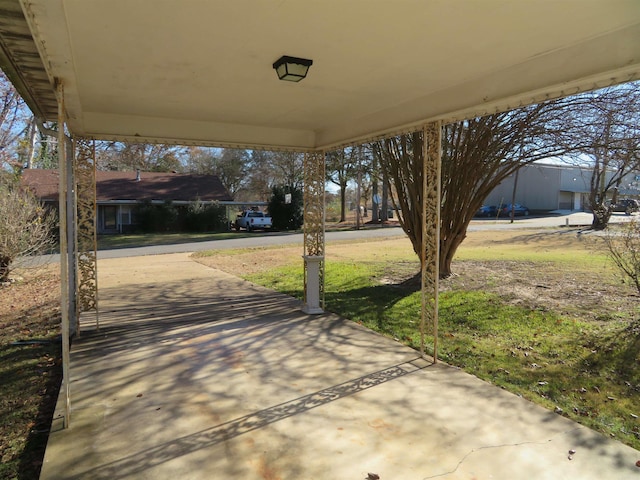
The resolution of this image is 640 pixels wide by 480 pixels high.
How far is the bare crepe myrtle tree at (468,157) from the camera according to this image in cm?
840

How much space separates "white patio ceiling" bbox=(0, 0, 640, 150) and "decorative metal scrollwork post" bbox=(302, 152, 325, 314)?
197 centimetres

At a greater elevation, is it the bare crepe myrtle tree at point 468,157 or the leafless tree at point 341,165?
the leafless tree at point 341,165

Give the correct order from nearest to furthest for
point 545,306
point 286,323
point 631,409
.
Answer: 1. point 631,409
2. point 286,323
3. point 545,306

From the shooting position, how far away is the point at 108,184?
96.9 feet

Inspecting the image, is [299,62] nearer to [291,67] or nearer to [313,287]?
[291,67]

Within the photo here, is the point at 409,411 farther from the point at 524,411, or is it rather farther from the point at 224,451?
the point at 224,451

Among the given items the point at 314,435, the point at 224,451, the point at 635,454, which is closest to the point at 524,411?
the point at 635,454

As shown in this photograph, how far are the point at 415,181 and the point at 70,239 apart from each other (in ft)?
21.3

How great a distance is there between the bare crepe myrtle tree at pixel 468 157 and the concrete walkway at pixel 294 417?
3.97 m

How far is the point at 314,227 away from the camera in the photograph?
771 cm

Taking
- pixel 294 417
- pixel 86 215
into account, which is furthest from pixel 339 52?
pixel 86 215

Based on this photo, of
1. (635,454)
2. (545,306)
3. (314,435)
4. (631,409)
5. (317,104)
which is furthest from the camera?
(545,306)

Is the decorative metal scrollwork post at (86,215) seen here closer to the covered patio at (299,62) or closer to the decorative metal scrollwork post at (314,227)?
the covered patio at (299,62)

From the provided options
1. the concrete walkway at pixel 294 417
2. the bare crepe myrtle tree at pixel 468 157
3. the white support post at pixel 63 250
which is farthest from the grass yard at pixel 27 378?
the bare crepe myrtle tree at pixel 468 157
